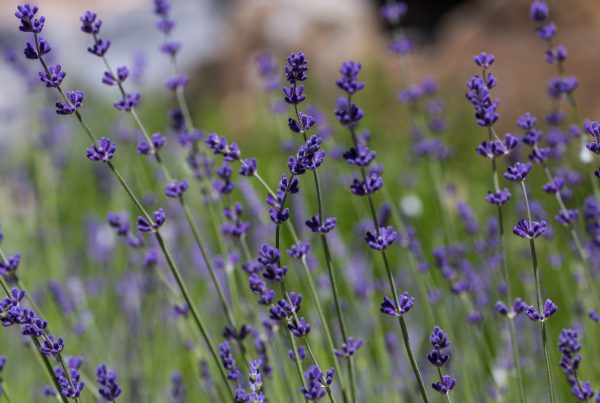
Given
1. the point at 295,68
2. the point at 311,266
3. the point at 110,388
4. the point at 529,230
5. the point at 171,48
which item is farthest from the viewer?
the point at 311,266

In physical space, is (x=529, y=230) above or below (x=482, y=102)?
below

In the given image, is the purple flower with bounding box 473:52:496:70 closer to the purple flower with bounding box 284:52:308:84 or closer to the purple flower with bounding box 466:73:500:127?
the purple flower with bounding box 466:73:500:127

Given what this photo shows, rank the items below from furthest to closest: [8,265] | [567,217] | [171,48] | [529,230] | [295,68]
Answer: [171,48] → [567,217] → [8,265] → [529,230] → [295,68]

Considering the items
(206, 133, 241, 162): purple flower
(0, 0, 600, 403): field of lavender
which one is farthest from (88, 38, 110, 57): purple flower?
(206, 133, 241, 162): purple flower

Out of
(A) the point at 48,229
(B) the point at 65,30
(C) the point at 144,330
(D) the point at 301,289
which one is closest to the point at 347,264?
(D) the point at 301,289

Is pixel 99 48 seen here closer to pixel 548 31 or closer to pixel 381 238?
pixel 381 238

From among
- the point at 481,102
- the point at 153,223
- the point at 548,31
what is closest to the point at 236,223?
the point at 153,223

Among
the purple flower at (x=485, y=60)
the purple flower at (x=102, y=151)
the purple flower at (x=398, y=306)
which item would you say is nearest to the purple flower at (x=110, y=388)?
the purple flower at (x=102, y=151)
